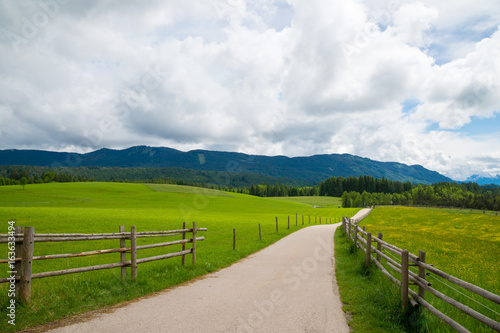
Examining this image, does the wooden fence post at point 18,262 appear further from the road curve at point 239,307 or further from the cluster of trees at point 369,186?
the cluster of trees at point 369,186

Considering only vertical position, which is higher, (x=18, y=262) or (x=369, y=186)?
(x=18, y=262)

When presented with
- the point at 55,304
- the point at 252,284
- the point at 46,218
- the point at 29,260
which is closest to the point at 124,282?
the point at 55,304

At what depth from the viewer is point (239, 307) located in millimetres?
7758

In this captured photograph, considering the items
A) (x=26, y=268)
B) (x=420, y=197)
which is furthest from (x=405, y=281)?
(x=420, y=197)

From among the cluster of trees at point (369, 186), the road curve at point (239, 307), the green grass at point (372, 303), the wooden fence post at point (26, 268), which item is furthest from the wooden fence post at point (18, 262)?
the cluster of trees at point (369, 186)

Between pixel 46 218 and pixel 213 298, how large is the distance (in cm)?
3676

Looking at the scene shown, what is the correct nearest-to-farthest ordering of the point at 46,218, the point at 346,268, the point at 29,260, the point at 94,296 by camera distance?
the point at 29,260 < the point at 94,296 < the point at 346,268 < the point at 46,218

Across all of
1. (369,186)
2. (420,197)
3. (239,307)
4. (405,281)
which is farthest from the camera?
(369,186)

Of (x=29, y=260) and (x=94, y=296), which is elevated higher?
(x=29, y=260)

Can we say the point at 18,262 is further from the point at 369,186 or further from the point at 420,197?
the point at 369,186

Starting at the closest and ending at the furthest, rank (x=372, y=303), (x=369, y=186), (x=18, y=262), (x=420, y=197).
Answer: (x=18, y=262)
(x=372, y=303)
(x=420, y=197)
(x=369, y=186)

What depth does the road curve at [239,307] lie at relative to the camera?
6445 millimetres

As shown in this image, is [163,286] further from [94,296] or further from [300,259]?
[300,259]

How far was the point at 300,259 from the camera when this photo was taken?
15852 mm
